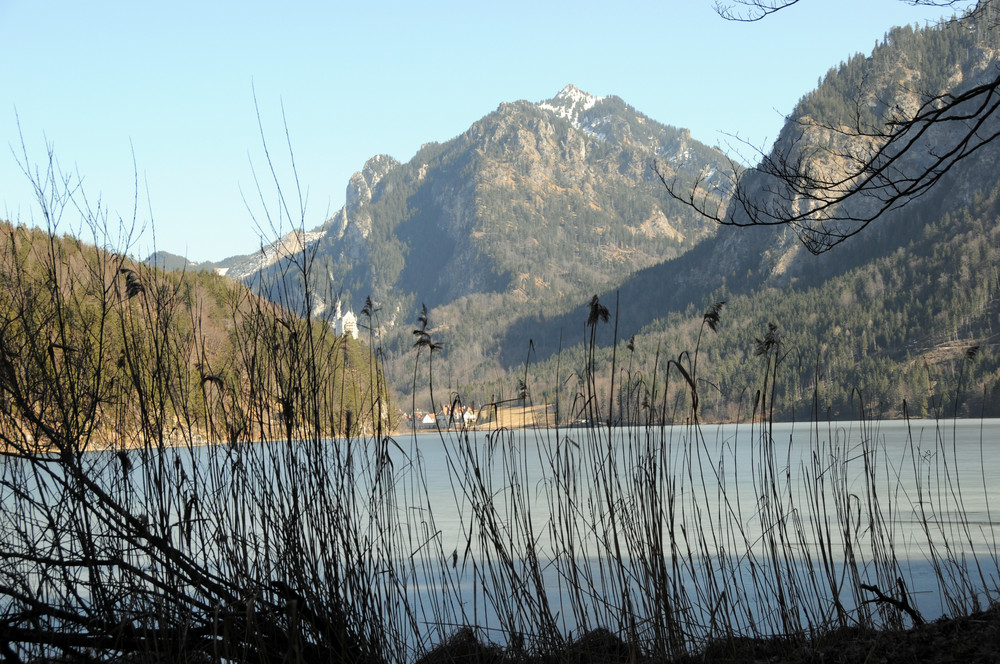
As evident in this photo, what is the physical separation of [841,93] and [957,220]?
3386 cm

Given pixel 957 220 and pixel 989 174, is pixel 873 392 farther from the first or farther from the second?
pixel 989 174

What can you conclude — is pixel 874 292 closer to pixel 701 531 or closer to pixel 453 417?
pixel 701 531

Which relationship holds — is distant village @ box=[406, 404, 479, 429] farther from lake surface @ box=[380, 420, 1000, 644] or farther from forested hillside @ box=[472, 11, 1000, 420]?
forested hillside @ box=[472, 11, 1000, 420]

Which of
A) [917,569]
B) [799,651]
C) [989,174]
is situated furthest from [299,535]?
[989,174]

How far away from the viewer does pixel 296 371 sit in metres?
3.25

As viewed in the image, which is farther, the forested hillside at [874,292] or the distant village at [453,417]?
the forested hillside at [874,292]

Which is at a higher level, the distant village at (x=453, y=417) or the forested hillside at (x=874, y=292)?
the forested hillside at (x=874, y=292)

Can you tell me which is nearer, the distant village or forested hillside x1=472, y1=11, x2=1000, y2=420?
the distant village

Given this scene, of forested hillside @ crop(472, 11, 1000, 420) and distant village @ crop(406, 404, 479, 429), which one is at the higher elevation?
forested hillside @ crop(472, 11, 1000, 420)

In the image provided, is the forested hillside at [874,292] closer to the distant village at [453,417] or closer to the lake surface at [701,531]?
the lake surface at [701,531]

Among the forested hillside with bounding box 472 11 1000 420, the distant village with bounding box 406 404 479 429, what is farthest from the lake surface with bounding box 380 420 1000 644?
the forested hillside with bounding box 472 11 1000 420

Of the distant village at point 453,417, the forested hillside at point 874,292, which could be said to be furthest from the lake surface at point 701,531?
the forested hillside at point 874,292

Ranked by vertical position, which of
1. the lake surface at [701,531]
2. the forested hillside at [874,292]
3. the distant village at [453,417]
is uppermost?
the forested hillside at [874,292]

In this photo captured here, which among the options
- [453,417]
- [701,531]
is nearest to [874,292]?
[701,531]
